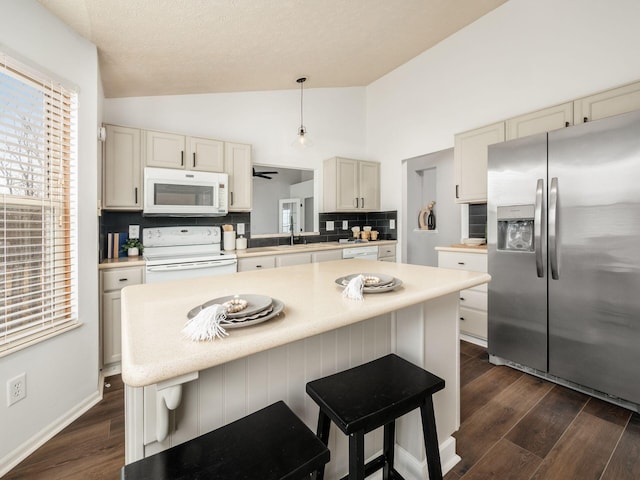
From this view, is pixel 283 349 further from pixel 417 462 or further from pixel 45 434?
pixel 45 434

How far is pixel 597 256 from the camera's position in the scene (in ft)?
6.18

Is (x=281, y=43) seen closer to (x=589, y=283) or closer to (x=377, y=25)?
(x=377, y=25)

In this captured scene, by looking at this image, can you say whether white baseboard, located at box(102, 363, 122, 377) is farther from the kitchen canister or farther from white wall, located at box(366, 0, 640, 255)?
white wall, located at box(366, 0, 640, 255)

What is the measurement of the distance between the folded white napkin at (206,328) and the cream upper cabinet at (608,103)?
9.84 feet

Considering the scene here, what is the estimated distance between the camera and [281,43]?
2.65m

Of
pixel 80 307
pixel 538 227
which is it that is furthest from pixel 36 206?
pixel 538 227

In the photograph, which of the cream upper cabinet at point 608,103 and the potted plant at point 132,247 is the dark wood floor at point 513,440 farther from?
the cream upper cabinet at point 608,103

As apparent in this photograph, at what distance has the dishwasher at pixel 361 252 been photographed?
3826 millimetres

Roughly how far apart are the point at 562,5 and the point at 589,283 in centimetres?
245

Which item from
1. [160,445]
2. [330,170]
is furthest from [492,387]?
[330,170]

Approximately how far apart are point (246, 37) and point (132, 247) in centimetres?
214

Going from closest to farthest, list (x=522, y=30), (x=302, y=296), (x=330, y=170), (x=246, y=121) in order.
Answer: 1. (x=302, y=296)
2. (x=522, y=30)
3. (x=246, y=121)
4. (x=330, y=170)

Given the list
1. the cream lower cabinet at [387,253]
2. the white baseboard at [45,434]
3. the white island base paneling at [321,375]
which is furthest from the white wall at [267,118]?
the white island base paneling at [321,375]

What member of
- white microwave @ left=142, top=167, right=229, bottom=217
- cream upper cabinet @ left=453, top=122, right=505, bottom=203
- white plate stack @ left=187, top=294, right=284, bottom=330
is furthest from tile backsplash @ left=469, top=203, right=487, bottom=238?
white plate stack @ left=187, top=294, right=284, bottom=330
